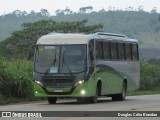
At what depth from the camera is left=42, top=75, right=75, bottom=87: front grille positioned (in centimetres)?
2486

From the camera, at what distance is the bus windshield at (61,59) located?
25109 millimetres

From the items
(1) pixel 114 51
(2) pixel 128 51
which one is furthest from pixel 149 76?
(1) pixel 114 51

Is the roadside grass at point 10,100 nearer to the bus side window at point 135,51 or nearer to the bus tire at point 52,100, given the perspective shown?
the bus tire at point 52,100

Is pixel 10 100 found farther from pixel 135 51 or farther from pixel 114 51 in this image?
pixel 135 51

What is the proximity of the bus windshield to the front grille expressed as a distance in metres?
0.26

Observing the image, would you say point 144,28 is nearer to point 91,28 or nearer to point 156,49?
point 156,49

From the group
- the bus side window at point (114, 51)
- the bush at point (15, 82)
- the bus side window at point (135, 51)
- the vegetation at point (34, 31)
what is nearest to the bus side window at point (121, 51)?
the bus side window at point (114, 51)

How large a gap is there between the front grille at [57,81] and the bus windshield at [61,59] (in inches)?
10.3

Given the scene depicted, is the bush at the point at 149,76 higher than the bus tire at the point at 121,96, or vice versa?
the bus tire at the point at 121,96

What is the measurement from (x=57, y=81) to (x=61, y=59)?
988 millimetres

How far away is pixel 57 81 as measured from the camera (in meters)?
25.0

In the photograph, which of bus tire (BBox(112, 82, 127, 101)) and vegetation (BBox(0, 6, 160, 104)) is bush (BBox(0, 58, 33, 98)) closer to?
vegetation (BBox(0, 6, 160, 104))

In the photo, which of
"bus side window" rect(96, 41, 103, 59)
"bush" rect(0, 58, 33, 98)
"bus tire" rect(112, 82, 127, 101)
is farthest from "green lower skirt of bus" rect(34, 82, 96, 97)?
"bus tire" rect(112, 82, 127, 101)

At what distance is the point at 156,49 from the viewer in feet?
534
